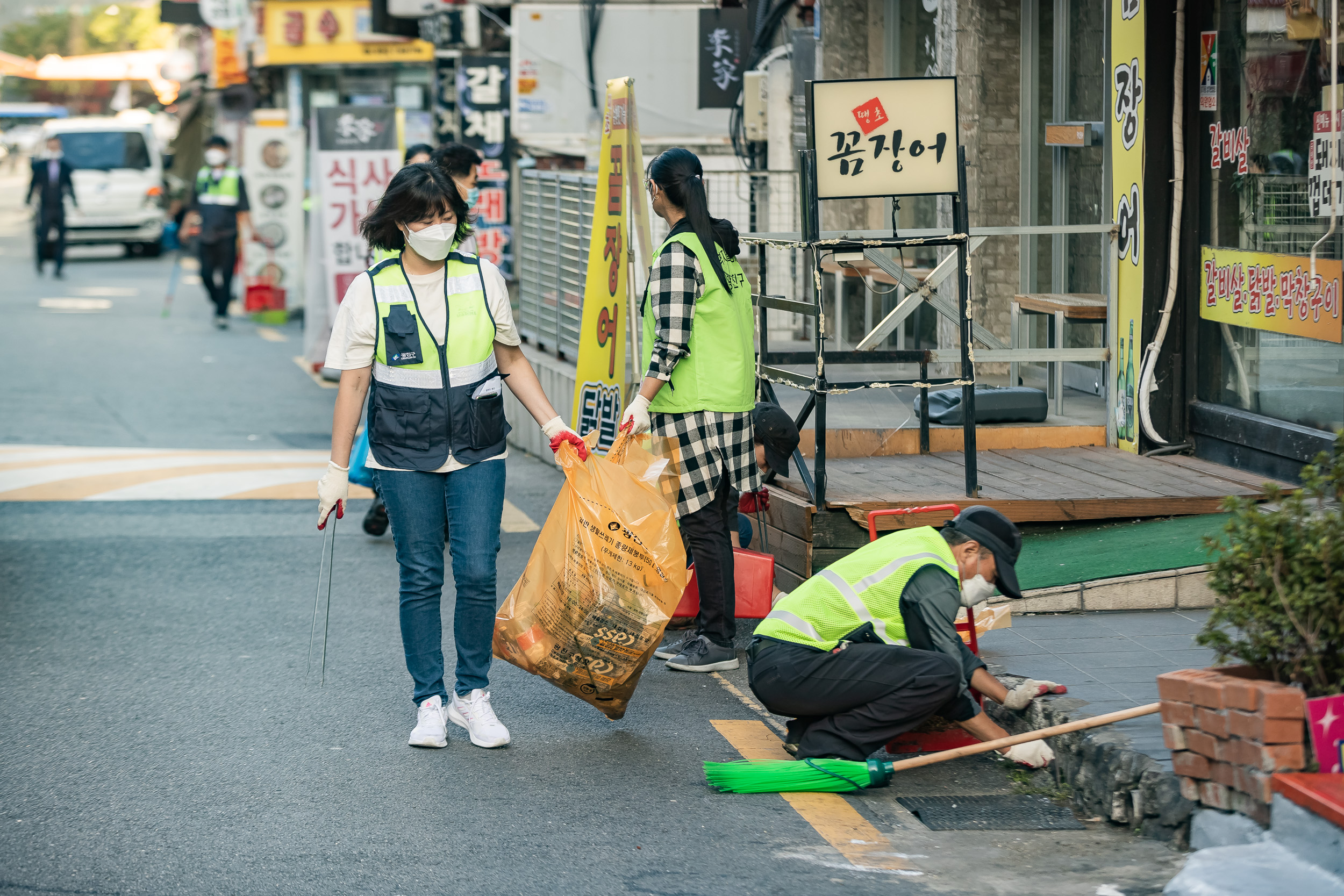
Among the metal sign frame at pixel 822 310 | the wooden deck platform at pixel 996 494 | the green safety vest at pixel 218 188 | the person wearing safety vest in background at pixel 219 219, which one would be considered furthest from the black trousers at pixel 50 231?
the metal sign frame at pixel 822 310

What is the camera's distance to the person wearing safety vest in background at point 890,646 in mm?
4500

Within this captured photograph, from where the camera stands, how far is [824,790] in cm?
458

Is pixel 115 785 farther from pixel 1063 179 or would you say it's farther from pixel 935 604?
pixel 1063 179

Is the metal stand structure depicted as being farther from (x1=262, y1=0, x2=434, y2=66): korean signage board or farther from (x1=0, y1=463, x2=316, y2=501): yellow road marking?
(x1=262, y1=0, x2=434, y2=66): korean signage board

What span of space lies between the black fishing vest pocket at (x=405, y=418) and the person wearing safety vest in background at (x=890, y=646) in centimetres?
128

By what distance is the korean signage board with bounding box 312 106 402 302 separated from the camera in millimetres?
13578

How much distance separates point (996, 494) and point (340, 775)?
3.16 m

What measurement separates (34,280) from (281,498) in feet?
57.6

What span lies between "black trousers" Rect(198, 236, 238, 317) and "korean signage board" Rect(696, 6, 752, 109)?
25.5 feet

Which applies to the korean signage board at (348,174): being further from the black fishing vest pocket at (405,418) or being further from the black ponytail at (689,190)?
the black fishing vest pocket at (405,418)

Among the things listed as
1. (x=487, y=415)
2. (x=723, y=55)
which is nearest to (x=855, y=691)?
(x=487, y=415)

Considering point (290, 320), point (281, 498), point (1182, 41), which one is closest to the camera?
point (1182, 41)

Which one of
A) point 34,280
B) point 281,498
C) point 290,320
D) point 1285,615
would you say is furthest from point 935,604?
point 34,280

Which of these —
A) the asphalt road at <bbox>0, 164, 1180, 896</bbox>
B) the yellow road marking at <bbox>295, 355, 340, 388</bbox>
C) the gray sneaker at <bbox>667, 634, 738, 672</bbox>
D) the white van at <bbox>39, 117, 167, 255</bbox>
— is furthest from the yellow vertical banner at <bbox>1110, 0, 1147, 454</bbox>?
the white van at <bbox>39, 117, 167, 255</bbox>
